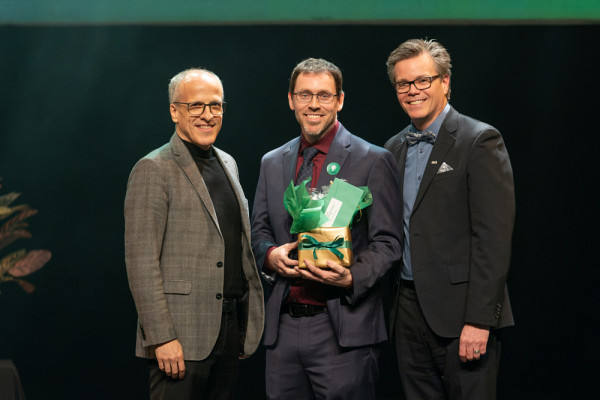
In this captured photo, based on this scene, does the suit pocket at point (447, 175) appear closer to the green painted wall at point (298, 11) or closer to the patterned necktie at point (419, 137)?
the patterned necktie at point (419, 137)

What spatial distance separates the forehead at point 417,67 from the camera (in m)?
2.64

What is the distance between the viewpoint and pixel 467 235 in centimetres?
250

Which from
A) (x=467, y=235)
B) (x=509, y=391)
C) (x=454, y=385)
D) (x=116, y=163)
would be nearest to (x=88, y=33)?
(x=116, y=163)

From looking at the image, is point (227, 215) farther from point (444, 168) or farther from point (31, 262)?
point (31, 262)

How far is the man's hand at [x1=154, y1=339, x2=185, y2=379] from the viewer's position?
2.34 meters

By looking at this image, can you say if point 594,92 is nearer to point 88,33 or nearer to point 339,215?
point 339,215

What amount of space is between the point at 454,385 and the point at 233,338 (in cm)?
93

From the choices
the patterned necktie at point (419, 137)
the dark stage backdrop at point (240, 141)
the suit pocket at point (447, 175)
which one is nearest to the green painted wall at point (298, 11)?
the dark stage backdrop at point (240, 141)

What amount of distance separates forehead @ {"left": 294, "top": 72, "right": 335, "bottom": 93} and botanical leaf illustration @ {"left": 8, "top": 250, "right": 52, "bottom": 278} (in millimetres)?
2350

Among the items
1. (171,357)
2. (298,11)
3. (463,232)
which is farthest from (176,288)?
(298,11)

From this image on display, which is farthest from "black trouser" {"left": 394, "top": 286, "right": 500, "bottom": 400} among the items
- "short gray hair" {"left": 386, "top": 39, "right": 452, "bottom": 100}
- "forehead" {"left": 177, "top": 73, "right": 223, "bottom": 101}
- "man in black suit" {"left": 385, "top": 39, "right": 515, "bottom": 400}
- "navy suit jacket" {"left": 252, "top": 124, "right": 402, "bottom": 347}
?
"forehead" {"left": 177, "top": 73, "right": 223, "bottom": 101}

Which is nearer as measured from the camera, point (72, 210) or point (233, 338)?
point (233, 338)

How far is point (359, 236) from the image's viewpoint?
2477mm

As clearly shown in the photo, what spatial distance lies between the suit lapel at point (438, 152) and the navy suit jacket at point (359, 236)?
109mm
